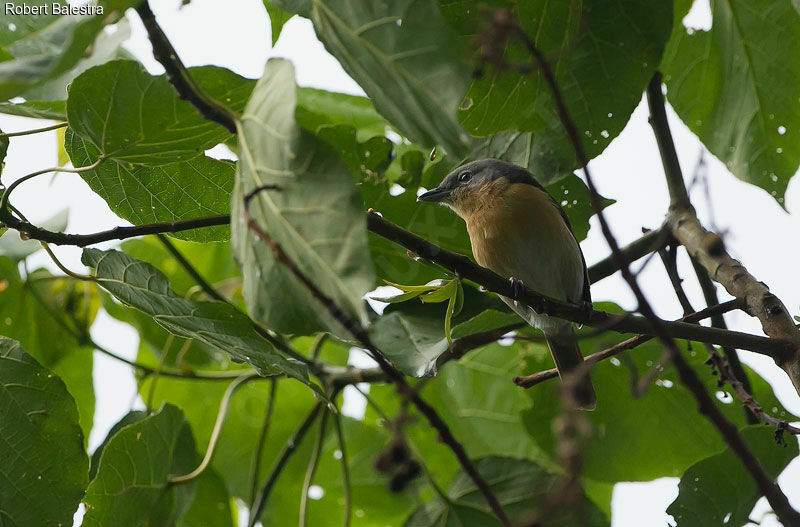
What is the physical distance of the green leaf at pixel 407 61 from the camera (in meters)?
1.11

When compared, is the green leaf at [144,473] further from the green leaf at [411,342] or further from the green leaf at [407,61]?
the green leaf at [407,61]

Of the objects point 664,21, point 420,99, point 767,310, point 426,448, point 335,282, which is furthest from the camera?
point 426,448

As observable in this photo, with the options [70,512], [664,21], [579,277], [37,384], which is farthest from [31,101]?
[579,277]

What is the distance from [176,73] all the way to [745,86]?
1583 mm

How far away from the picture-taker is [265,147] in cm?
119

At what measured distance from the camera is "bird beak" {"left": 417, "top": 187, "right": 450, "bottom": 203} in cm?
269

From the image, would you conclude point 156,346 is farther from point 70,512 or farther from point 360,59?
point 360,59

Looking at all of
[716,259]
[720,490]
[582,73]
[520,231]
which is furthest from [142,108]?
[520,231]

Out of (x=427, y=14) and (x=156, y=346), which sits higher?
(x=156, y=346)

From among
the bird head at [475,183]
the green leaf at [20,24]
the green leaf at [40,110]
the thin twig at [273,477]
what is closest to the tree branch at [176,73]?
the green leaf at [20,24]

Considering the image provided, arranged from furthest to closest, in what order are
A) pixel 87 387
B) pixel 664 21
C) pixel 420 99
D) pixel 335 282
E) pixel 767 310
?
pixel 87 387, pixel 664 21, pixel 767 310, pixel 420 99, pixel 335 282

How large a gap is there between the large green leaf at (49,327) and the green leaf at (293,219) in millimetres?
1854

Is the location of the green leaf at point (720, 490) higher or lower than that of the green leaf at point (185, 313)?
lower

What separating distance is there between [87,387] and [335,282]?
2100 mm
